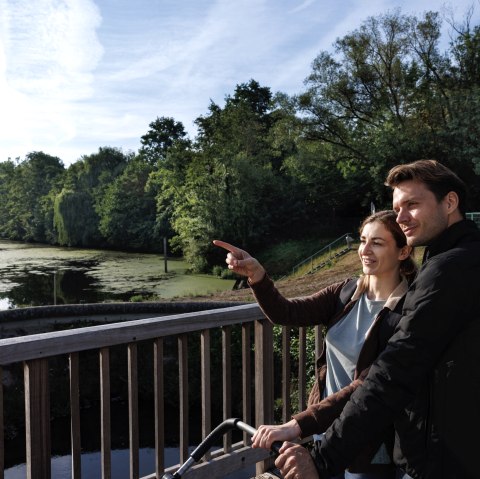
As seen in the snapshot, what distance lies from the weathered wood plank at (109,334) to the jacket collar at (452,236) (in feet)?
4.19

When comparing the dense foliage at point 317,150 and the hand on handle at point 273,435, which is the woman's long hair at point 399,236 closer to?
the hand on handle at point 273,435

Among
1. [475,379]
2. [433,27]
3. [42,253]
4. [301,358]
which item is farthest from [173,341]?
[42,253]

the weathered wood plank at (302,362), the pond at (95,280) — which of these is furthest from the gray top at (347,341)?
the pond at (95,280)

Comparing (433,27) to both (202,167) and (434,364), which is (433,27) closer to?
(202,167)

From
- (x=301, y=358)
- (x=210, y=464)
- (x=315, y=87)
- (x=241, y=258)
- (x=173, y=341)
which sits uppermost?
(x=315, y=87)

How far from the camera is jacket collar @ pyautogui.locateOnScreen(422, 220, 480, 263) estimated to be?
132 cm

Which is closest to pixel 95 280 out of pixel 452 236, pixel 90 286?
pixel 90 286

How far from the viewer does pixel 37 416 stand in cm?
193

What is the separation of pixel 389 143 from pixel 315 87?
5.78 metres

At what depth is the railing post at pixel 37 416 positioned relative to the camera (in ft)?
6.28

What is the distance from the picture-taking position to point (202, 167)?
35406mm

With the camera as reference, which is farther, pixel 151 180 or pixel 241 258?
pixel 151 180

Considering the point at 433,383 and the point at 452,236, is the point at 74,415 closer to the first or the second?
the point at 433,383

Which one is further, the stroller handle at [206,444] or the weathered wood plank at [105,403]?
the weathered wood plank at [105,403]
